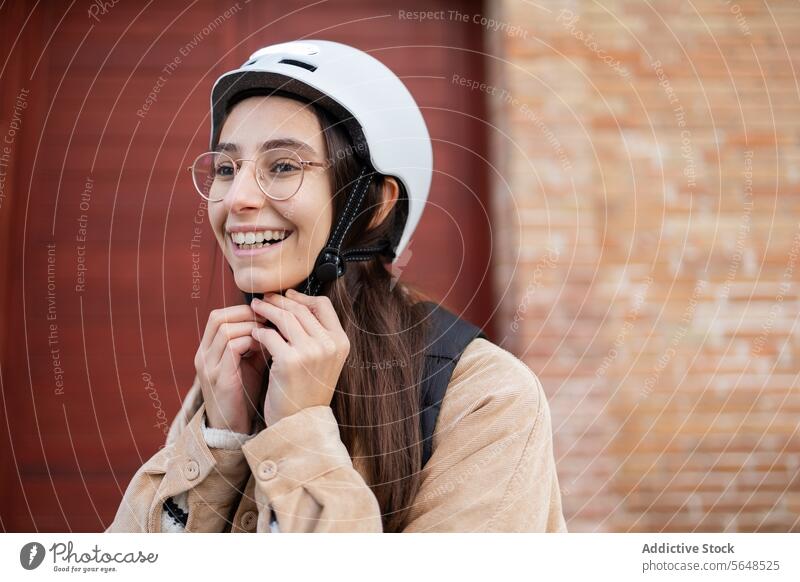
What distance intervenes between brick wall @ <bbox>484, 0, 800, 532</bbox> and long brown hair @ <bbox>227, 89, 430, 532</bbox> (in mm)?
677

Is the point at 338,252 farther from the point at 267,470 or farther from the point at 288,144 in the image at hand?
the point at 267,470

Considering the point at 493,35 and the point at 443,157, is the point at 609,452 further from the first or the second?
the point at 493,35

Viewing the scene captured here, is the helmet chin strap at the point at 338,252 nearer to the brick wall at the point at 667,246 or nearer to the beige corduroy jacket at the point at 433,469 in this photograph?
the beige corduroy jacket at the point at 433,469

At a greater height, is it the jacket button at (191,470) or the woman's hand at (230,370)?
the woman's hand at (230,370)

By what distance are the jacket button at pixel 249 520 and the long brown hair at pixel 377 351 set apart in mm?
210

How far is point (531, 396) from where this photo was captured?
4.09 feet

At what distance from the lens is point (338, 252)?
56.6 inches

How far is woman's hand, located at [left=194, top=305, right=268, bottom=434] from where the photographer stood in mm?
1326

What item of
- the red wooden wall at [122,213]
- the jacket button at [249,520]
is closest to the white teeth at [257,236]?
the jacket button at [249,520]

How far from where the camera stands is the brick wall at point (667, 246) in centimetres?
204
